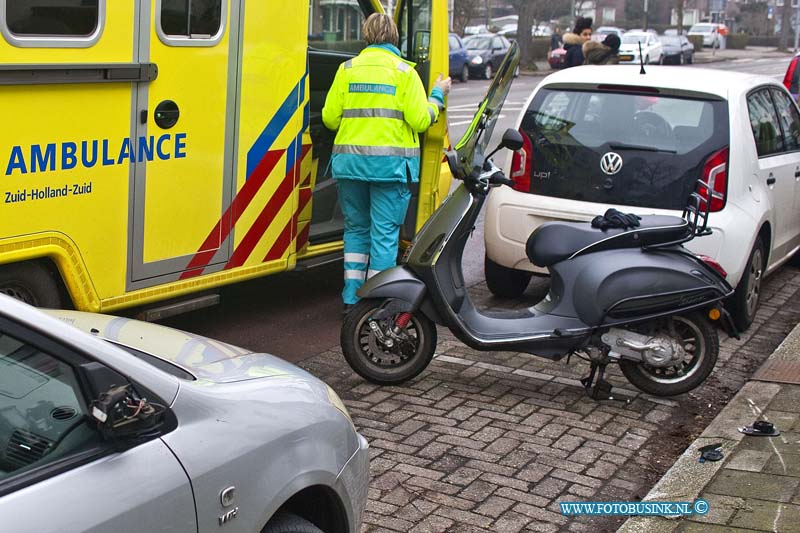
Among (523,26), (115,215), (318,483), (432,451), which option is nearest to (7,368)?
(318,483)

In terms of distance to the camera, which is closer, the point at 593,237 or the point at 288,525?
the point at 288,525

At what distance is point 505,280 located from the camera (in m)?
8.20

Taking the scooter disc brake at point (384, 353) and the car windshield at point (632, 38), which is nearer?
the scooter disc brake at point (384, 353)

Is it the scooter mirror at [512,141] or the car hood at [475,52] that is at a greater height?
the car hood at [475,52]

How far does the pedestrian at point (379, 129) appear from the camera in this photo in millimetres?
6996

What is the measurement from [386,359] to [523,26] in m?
45.4

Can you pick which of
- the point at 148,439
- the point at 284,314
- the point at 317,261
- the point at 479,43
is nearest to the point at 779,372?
the point at 317,261

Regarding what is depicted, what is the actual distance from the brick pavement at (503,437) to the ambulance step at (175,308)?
2.27 feet

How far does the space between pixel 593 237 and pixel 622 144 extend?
1373 millimetres

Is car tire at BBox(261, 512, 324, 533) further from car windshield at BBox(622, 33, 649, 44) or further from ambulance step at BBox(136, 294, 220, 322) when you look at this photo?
car windshield at BBox(622, 33, 649, 44)

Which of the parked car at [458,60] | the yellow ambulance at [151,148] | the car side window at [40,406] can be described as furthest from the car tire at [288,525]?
the parked car at [458,60]

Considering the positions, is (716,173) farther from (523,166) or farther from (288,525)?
(288,525)

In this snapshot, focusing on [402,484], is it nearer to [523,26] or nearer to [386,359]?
[386,359]

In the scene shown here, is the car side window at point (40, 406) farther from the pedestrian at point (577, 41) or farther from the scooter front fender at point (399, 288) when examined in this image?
the pedestrian at point (577, 41)
